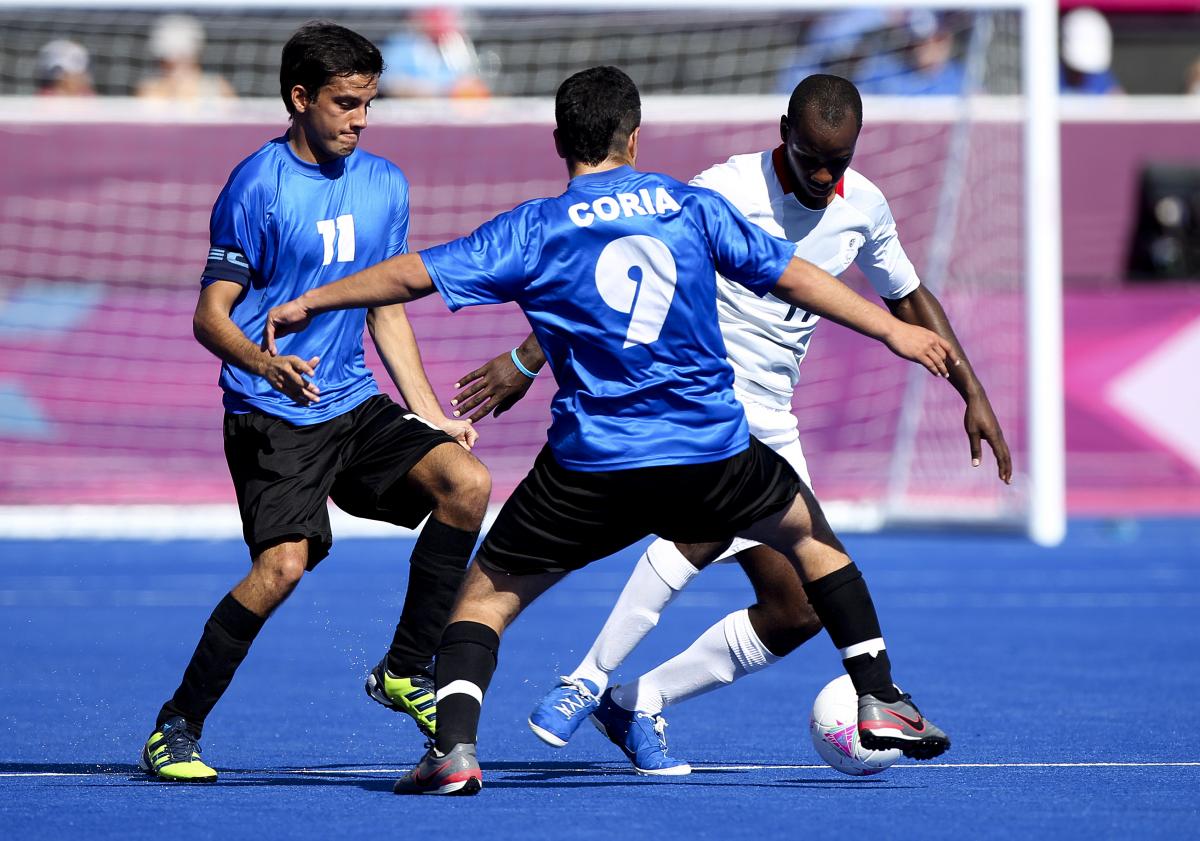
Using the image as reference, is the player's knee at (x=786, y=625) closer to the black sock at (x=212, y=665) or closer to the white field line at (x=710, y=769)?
the white field line at (x=710, y=769)

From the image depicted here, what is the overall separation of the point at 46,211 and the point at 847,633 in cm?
1146

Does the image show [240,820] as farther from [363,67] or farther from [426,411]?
[363,67]

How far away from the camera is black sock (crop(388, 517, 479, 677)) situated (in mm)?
5547

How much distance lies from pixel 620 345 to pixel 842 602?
911 millimetres

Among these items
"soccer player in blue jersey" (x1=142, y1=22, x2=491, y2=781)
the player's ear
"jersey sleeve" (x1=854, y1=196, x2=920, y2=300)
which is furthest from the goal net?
the player's ear

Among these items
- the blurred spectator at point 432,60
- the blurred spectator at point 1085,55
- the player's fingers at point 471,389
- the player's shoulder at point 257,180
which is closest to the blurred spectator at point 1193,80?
the blurred spectator at point 1085,55

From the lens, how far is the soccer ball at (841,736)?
5098 mm

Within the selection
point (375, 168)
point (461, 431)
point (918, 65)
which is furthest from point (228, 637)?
point (918, 65)

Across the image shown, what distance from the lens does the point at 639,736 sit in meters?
5.35

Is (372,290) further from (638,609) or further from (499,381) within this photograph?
(638,609)

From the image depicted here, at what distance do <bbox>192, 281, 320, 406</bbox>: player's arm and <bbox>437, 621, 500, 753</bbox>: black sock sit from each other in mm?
734

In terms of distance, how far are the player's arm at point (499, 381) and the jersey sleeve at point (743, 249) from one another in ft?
2.23

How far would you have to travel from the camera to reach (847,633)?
4832mm

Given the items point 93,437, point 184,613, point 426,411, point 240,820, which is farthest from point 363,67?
point 93,437
